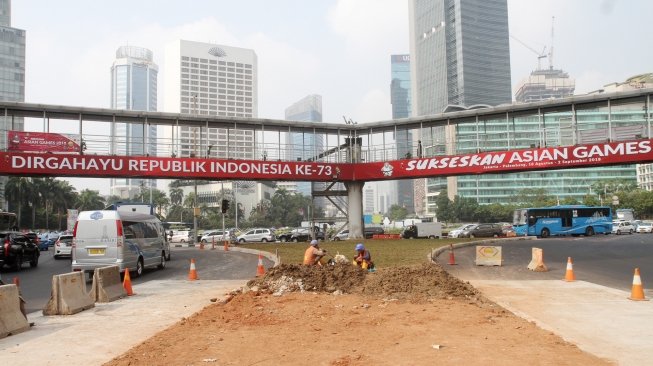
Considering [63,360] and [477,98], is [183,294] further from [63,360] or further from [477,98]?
[477,98]

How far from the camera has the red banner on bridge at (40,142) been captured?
2912 centimetres

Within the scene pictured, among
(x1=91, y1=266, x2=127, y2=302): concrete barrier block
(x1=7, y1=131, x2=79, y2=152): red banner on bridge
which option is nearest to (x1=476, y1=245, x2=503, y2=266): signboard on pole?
(x1=91, y1=266, x2=127, y2=302): concrete barrier block

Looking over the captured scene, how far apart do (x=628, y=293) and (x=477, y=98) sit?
18044 centimetres

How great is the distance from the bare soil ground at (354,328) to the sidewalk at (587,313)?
0.47 meters

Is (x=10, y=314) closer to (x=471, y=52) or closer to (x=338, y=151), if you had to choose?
(x=338, y=151)

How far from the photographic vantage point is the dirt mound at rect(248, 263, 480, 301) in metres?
10.7

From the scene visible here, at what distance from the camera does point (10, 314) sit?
8117 mm

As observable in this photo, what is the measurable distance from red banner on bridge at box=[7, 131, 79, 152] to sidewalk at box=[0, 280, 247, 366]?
21220mm

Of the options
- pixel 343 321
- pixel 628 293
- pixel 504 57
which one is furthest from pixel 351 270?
pixel 504 57

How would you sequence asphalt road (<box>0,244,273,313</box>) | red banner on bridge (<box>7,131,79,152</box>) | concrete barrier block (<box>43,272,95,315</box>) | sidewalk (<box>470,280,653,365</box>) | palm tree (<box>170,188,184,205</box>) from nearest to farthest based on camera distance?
sidewalk (<box>470,280,653,365</box>)
concrete barrier block (<box>43,272,95,315</box>)
asphalt road (<box>0,244,273,313</box>)
red banner on bridge (<box>7,131,79,152</box>)
palm tree (<box>170,188,184,205</box>)

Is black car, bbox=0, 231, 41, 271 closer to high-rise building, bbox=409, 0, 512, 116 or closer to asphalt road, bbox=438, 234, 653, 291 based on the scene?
asphalt road, bbox=438, 234, 653, 291

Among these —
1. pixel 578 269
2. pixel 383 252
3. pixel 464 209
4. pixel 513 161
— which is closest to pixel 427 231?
pixel 513 161

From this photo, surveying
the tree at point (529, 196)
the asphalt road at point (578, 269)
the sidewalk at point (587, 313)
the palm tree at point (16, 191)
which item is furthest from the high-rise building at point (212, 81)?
the tree at point (529, 196)

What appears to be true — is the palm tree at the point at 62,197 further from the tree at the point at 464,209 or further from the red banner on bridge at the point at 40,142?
the tree at the point at 464,209
